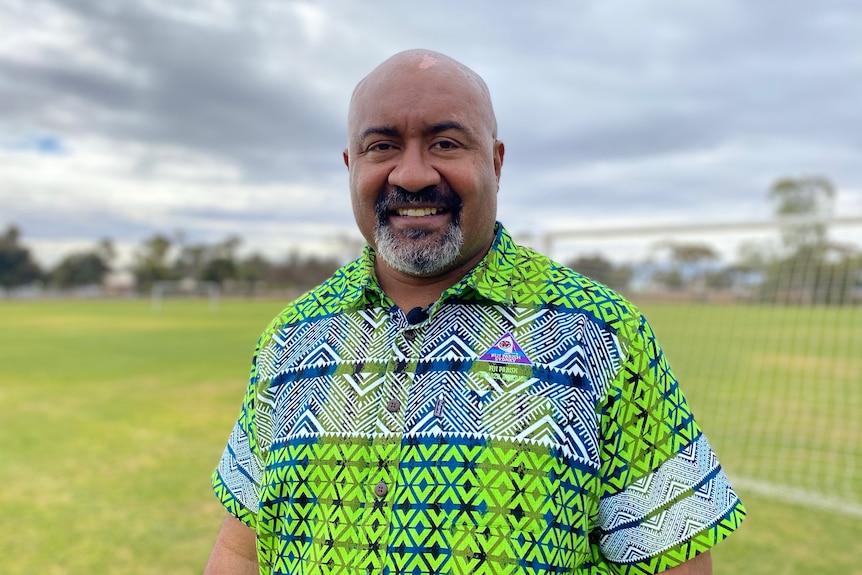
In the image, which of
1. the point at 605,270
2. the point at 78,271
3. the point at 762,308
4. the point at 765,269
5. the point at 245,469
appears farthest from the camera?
the point at 78,271

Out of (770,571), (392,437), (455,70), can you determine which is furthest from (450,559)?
(770,571)

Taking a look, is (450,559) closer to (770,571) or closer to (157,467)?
(770,571)

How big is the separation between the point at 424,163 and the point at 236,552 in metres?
0.94

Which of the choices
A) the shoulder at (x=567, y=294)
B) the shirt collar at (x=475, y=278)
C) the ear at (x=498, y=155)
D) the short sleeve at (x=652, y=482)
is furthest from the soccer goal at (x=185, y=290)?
the short sleeve at (x=652, y=482)

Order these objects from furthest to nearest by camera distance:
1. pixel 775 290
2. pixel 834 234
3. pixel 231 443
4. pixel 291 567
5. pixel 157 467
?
1. pixel 775 290
2. pixel 834 234
3. pixel 157 467
4. pixel 231 443
5. pixel 291 567

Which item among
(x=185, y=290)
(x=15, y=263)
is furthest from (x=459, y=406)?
(x=15, y=263)

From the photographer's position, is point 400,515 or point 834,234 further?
point 834,234

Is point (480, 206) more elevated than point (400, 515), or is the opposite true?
point (480, 206)

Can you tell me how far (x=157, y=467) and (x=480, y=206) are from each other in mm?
5478

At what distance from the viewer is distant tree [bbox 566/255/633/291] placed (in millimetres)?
6754

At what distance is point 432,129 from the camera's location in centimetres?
123

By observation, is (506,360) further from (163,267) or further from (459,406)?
(163,267)

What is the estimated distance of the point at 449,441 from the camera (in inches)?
45.1

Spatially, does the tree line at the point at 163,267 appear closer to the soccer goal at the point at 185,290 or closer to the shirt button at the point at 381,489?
the soccer goal at the point at 185,290
